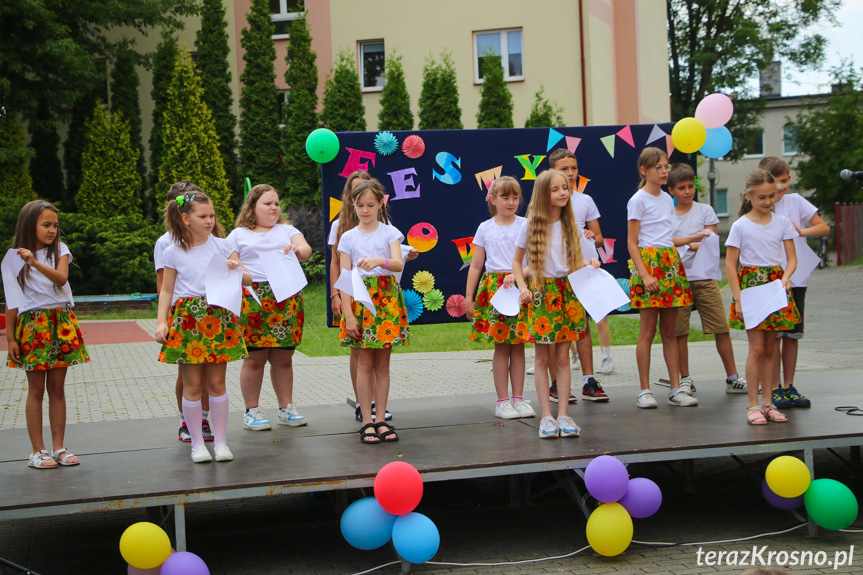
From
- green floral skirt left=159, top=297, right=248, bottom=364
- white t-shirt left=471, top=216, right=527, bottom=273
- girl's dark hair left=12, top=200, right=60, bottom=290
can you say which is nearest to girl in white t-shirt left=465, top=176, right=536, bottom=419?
white t-shirt left=471, top=216, right=527, bottom=273

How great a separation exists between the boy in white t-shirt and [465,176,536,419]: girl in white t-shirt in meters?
1.67

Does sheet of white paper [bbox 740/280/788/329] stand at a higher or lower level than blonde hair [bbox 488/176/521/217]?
lower

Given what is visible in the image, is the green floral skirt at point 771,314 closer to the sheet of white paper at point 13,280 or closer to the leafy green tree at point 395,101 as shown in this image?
the sheet of white paper at point 13,280

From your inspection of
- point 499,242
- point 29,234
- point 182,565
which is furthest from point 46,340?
point 499,242

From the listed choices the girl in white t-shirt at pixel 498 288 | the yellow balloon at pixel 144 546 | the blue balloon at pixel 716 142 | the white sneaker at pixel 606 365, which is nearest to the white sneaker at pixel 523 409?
the girl in white t-shirt at pixel 498 288

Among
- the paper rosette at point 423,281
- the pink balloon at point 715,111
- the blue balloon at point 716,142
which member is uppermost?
the pink balloon at point 715,111

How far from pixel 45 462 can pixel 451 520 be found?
2356 mm

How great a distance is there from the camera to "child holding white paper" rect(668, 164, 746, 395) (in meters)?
5.84

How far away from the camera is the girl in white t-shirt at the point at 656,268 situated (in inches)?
221

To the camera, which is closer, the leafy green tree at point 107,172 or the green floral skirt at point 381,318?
the green floral skirt at point 381,318

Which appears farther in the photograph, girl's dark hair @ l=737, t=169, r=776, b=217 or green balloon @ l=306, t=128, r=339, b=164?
green balloon @ l=306, t=128, r=339, b=164

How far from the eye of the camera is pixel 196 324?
4.43 meters

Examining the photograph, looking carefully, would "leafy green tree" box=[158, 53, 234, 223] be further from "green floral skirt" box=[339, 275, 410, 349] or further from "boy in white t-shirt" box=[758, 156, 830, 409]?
"boy in white t-shirt" box=[758, 156, 830, 409]

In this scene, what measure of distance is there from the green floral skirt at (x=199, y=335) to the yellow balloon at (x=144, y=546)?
96 cm
